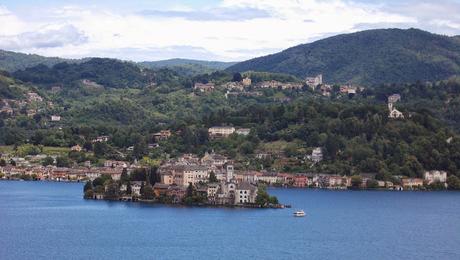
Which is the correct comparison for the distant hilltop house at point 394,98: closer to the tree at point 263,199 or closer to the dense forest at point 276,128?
the dense forest at point 276,128

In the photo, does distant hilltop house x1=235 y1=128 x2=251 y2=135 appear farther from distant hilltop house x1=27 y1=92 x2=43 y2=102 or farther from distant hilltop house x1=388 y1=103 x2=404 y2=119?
distant hilltop house x1=27 y1=92 x2=43 y2=102

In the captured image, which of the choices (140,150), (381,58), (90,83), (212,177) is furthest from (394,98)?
(381,58)

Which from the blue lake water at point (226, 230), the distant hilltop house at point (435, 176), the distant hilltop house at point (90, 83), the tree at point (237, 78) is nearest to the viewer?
the blue lake water at point (226, 230)

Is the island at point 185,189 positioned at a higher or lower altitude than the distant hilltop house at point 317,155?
lower

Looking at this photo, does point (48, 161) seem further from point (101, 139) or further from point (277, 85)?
point (277, 85)

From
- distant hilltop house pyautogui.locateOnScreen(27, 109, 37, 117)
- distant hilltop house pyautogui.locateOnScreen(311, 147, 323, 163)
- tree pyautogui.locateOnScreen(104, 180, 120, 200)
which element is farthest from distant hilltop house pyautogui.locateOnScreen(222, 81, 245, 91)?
tree pyautogui.locateOnScreen(104, 180, 120, 200)

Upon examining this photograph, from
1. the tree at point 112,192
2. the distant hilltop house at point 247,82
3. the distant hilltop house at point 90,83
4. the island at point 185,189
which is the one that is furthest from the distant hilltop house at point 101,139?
the distant hilltop house at point 90,83
